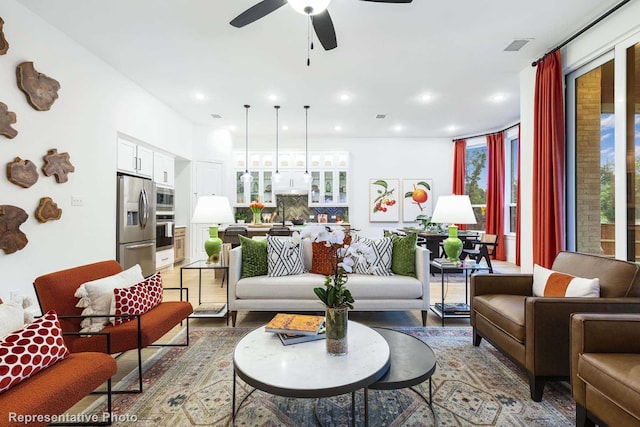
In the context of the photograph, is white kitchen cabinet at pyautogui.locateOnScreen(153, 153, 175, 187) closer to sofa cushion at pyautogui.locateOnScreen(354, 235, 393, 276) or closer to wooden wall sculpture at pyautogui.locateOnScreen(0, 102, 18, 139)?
wooden wall sculpture at pyautogui.locateOnScreen(0, 102, 18, 139)

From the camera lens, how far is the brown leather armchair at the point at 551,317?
1865mm

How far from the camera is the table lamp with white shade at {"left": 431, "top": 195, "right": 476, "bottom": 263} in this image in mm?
3332

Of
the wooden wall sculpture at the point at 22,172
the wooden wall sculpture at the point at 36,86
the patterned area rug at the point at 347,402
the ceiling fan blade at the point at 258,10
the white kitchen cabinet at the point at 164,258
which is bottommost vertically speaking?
the patterned area rug at the point at 347,402

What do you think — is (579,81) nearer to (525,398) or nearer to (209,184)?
(525,398)

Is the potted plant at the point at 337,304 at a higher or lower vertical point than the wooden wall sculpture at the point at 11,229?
lower

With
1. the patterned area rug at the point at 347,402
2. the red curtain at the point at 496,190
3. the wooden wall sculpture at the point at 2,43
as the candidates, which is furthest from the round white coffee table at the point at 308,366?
the red curtain at the point at 496,190

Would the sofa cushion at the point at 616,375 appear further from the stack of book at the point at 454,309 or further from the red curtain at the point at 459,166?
the red curtain at the point at 459,166

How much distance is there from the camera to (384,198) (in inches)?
310

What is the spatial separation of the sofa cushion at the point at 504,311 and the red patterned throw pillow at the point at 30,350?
2.54 meters

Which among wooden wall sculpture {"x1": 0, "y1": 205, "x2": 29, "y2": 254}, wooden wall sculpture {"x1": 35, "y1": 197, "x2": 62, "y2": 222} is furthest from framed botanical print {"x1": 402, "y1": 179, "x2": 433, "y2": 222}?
wooden wall sculpture {"x1": 0, "y1": 205, "x2": 29, "y2": 254}

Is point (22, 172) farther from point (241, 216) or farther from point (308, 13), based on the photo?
point (241, 216)

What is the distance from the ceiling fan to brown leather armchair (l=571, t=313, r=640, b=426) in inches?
86.6

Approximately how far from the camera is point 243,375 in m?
1.47

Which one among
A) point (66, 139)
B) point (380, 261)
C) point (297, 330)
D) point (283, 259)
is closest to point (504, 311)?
point (380, 261)
